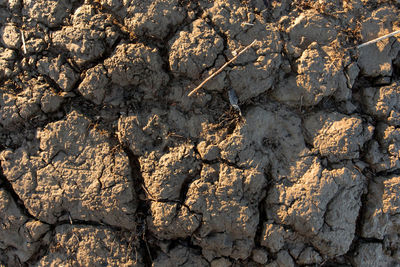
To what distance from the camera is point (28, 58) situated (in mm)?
2508

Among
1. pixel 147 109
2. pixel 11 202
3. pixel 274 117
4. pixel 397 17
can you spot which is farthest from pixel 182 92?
pixel 397 17

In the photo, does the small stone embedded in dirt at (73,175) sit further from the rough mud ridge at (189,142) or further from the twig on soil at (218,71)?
the twig on soil at (218,71)

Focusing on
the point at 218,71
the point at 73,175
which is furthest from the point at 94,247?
the point at 218,71

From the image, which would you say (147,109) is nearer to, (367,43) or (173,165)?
(173,165)

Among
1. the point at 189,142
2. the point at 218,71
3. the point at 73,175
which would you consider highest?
the point at 218,71

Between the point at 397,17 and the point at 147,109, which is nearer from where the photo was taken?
the point at 147,109

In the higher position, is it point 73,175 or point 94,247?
point 73,175

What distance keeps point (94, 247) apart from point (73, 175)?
56 cm

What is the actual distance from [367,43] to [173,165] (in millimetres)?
1802

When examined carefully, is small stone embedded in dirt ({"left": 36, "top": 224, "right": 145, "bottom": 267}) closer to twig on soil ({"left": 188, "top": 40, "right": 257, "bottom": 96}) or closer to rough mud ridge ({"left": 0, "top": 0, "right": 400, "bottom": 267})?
rough mud ridge ({"left": 0, "top": 0, "right": 400, "bottom": 267})

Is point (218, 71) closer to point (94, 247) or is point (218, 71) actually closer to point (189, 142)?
point (189, 142)

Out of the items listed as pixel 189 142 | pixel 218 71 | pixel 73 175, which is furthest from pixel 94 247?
pixel 218 71

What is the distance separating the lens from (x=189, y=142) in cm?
241

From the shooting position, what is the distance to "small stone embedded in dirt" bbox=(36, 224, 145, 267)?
7.82 ft
